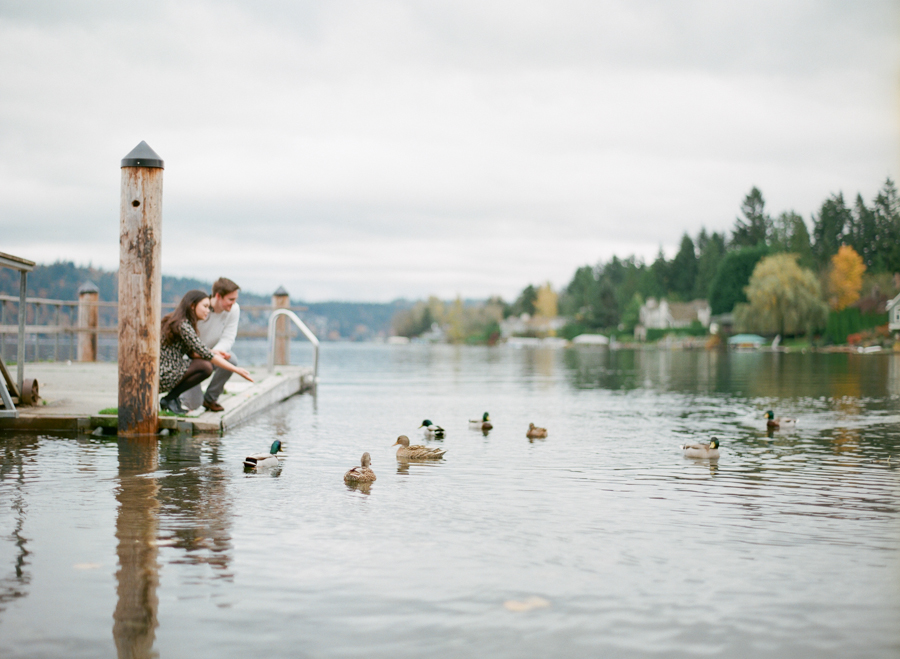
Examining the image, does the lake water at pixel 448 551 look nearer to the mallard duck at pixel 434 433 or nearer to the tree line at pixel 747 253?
the mallard duck at pixel 434 433

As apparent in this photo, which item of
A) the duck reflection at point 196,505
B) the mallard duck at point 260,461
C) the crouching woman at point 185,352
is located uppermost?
the crouching woman at point 185,352

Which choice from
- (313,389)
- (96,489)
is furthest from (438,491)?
(313,389)

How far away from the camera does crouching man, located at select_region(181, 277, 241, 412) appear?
13.2m

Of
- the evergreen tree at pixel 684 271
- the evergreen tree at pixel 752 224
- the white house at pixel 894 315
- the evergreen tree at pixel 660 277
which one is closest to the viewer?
the white house at pixel 894 315

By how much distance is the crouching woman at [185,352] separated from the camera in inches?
499

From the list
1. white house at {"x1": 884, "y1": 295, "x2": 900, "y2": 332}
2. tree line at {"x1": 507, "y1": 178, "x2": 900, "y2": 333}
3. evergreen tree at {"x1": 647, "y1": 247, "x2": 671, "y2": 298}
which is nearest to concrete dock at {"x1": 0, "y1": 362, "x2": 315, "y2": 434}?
white house at {"x1": 884, "y1": 295, "x2": 900, "y2": 332}

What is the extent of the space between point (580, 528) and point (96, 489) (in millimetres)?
4854

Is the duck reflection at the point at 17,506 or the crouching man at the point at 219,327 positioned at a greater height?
the crouching man at the point at 219,327

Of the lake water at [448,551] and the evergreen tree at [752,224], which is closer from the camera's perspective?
the lake water at [448,551]

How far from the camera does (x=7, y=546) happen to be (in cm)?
638

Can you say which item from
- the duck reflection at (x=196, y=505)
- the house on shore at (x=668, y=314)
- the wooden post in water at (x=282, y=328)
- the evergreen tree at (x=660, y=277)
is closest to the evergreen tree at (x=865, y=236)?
the house on shore at (x=668, y=314)

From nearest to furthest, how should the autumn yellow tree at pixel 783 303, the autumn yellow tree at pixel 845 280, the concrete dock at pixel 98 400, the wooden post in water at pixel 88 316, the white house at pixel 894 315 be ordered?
the concrete dock at pixel 98 400, the wooden post in water at pixel 88 316, the white house at pixel 894 315, the autumn yellow tree at pixel 783 303, the autumn yellow tree at pixel 845 280

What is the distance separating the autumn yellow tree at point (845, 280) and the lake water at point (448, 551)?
373 ft

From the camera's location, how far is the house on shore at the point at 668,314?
152750 mm
